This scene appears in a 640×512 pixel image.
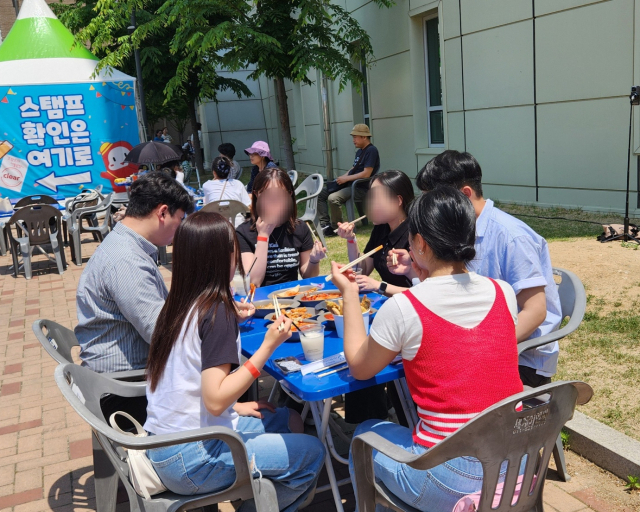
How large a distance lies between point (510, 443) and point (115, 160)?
1365cm

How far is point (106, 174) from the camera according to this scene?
13883 mm

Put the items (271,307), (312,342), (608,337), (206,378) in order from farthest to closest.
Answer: (608,337), (271,307), (312,342), (206,378)

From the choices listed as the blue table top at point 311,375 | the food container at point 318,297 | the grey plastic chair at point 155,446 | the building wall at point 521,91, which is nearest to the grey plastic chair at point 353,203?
the building wall at point 521,91

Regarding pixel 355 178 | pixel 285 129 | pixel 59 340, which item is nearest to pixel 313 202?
pixel 355 178

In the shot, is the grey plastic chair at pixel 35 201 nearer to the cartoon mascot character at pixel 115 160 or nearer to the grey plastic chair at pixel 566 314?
the cartoon mascot character at pixel 115 160

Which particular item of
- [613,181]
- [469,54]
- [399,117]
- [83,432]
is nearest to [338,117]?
[399,117]

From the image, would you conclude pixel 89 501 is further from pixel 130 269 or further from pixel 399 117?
pixel 399 117

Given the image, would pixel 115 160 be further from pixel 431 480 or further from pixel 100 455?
pixel 431 480

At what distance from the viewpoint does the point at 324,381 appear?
2125 mm

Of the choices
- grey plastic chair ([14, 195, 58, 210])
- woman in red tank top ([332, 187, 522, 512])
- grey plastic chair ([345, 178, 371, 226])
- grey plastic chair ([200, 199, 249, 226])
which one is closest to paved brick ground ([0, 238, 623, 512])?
woman in red tank top ([332, 187, 522, 512])

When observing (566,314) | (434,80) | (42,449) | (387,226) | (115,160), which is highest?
(434,80)

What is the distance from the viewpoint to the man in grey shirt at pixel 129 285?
2.48m

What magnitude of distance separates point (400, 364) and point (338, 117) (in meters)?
13.7

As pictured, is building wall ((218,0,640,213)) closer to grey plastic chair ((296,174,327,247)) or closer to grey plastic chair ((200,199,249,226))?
grey plastic chair ((296,174,327,247))
